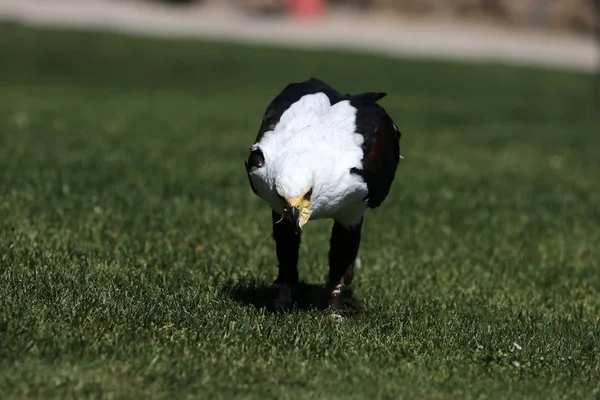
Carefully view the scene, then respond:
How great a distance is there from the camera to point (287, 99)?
625 cm

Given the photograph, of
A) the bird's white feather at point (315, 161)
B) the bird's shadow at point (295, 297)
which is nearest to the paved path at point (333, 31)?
the bird's shadow at point (295, 297)

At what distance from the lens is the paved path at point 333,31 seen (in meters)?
28.6

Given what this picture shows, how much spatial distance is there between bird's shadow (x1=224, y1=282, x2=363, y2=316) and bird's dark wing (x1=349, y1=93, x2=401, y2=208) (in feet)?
2.87

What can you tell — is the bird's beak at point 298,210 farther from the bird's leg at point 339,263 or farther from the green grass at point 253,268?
the bird's leg at point 339,263

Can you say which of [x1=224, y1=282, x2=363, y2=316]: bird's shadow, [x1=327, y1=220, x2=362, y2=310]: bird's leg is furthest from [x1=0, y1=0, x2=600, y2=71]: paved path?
[x1=327, y1=220, x2=362, y2=310]: bird's leg

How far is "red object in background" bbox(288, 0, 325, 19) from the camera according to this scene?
32531 mm

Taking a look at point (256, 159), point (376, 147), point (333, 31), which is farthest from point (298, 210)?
point (333, 31)

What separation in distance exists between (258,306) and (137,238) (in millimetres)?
1914

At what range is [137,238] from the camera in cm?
816

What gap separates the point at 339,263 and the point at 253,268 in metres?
1.36

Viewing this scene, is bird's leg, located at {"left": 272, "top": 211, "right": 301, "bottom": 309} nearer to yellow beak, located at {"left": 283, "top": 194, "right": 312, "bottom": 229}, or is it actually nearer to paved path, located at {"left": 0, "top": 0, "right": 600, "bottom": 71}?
yellow beak, located at {"left": 283, "top": 194, "right": 312, "bottom": 229}

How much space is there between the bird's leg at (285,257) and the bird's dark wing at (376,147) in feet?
1.71

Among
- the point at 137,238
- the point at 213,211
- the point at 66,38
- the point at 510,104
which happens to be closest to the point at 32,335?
the point at 137,238

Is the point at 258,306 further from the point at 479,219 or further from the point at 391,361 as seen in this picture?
the point at 479,219
